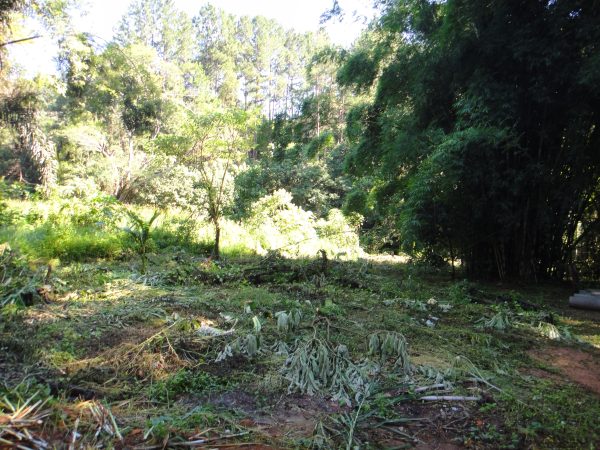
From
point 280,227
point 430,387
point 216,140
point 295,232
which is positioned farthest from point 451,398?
point 280,227

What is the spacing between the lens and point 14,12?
409 inches

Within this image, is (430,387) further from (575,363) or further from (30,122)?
(30,122)

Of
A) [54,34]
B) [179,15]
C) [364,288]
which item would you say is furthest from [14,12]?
[179,15]

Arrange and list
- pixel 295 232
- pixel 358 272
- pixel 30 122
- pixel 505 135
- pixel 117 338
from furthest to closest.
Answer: pixel 30 122, pixel 295 232, pixel 358 272, pixel 505 135, pixel 117 338

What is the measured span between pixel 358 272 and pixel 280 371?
4.41 metres

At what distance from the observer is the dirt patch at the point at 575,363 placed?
3.02m

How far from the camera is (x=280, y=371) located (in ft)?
9.32

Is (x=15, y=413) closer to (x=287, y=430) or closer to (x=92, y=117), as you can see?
(x=287, y=430)

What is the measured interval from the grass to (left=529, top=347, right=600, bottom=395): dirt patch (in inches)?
3.1

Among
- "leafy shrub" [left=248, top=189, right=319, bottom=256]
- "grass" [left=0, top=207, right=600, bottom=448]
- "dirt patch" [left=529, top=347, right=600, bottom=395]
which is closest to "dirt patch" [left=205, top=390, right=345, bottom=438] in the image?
"grass" [left=0, top=207, right=600, bottom=448]

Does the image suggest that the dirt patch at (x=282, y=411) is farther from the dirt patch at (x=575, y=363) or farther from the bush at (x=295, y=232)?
the bush at (x=295, y=232)

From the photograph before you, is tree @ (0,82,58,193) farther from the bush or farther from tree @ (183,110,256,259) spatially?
the bush

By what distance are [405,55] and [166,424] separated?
8240mm

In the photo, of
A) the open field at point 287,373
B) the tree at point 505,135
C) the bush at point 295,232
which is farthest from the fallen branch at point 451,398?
the bush at point 295,232
